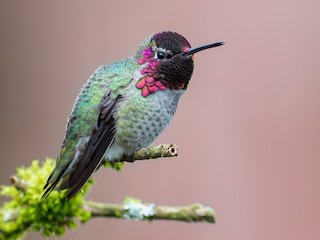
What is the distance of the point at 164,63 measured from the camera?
59.7 inches

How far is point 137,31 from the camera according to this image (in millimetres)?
4031

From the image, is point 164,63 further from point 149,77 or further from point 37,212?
point 37,212

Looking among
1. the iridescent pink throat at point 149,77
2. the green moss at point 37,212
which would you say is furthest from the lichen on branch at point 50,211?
the iridescent pink throat at point 149,77

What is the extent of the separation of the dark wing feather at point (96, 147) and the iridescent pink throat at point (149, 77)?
88mm

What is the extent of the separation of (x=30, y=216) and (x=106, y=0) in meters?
3.19

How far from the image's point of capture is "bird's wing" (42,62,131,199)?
4.21 ft

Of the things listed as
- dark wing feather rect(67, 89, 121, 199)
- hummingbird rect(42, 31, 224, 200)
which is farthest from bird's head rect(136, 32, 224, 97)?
dark wing feather rect(67, 89, 121, 199)

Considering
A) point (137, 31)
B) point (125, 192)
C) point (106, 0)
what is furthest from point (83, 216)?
point (106, 0)

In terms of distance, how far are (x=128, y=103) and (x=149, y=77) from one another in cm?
9

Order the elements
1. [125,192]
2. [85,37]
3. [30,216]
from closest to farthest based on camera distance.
A: 1. [30,216]
2. [125,192]
3. [85,37]

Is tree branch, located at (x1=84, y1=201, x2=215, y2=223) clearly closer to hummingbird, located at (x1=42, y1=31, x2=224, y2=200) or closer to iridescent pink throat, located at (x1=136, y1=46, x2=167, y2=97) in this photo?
hummingbird, located at (x1=42, y1=31, x2=224, y2=200)

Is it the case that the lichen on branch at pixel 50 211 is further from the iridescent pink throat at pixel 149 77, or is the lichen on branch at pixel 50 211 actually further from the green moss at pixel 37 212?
the iridescent pink throat at pixel 149 77

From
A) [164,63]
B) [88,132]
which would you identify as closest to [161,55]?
[164,63]

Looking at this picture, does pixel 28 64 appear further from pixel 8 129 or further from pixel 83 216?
pixel 83 216
